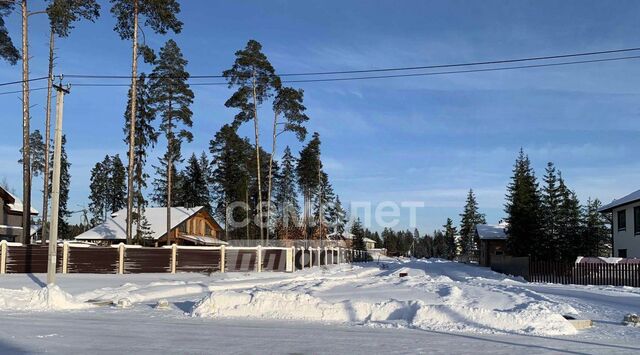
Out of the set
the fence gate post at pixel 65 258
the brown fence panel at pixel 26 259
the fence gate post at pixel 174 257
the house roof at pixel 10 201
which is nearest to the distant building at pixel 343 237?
the house roof at pixel 10 201

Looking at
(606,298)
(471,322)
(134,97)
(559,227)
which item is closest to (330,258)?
(559,227)

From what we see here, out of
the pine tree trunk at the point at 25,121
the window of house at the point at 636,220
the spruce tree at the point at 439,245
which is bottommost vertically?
the spruce tree at the point at 439,245

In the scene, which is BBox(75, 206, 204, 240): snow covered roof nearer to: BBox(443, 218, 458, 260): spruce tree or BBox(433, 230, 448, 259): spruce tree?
BBox(443, 218, 458, 260): spruce tree

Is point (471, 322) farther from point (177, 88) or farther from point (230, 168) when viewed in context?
point (230, 168)

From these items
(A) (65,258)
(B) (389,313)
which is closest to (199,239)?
(A) (65,258)

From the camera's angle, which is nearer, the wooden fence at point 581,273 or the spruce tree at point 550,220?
the wooden fence at point 581,273

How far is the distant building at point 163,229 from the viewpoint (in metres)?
54.1

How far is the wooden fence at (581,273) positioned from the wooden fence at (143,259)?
13.3 metres

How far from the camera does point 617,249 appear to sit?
126 ft

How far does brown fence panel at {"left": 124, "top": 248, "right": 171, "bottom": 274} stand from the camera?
29.0 meters

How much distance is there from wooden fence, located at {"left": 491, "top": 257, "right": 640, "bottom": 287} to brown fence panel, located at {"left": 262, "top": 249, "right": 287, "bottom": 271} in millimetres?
13021

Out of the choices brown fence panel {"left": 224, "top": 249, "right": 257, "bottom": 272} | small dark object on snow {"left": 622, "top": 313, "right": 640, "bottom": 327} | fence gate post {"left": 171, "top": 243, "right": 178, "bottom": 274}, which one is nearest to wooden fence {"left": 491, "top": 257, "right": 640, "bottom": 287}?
small dark object on snow {"left": 622, "top": 313, "right": 640, "bottom": 327}

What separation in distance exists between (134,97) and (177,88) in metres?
12.4

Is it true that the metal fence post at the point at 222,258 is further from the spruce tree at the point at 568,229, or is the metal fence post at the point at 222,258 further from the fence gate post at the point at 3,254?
the spruce tree at the point at 568,229
